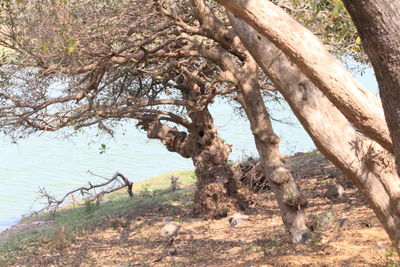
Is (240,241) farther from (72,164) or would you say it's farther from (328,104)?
(72,164)

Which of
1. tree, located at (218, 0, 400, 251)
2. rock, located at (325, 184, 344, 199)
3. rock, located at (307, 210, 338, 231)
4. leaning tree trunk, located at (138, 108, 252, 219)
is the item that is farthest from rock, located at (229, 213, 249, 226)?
tree, located at (218, 0, 400, 251)

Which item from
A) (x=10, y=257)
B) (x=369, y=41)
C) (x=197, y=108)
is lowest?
(x=10, y=257)

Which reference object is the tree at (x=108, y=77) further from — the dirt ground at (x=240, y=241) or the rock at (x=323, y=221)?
the rock at (x=323, y=221)

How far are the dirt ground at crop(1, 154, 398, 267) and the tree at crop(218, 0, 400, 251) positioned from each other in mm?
1293

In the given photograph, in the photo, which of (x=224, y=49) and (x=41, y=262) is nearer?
(x=224, y=49)

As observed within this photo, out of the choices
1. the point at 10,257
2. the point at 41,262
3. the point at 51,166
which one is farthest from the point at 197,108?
the point at 51,166

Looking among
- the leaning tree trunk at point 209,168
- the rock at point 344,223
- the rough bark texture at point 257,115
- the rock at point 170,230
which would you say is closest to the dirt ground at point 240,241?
the rock at point 344,223

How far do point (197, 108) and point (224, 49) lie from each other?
1.23 metres

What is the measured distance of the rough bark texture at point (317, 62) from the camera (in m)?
4.42

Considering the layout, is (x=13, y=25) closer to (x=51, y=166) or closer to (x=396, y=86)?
(x=396, y=86)

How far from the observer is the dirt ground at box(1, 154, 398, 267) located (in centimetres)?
703

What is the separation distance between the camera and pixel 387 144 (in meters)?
4.64

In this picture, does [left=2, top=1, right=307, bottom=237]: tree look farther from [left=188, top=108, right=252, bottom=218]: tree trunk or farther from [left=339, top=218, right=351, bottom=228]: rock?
[left=339, top=218, right=351, bottom=228]: rock

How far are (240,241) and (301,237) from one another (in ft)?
7.34
